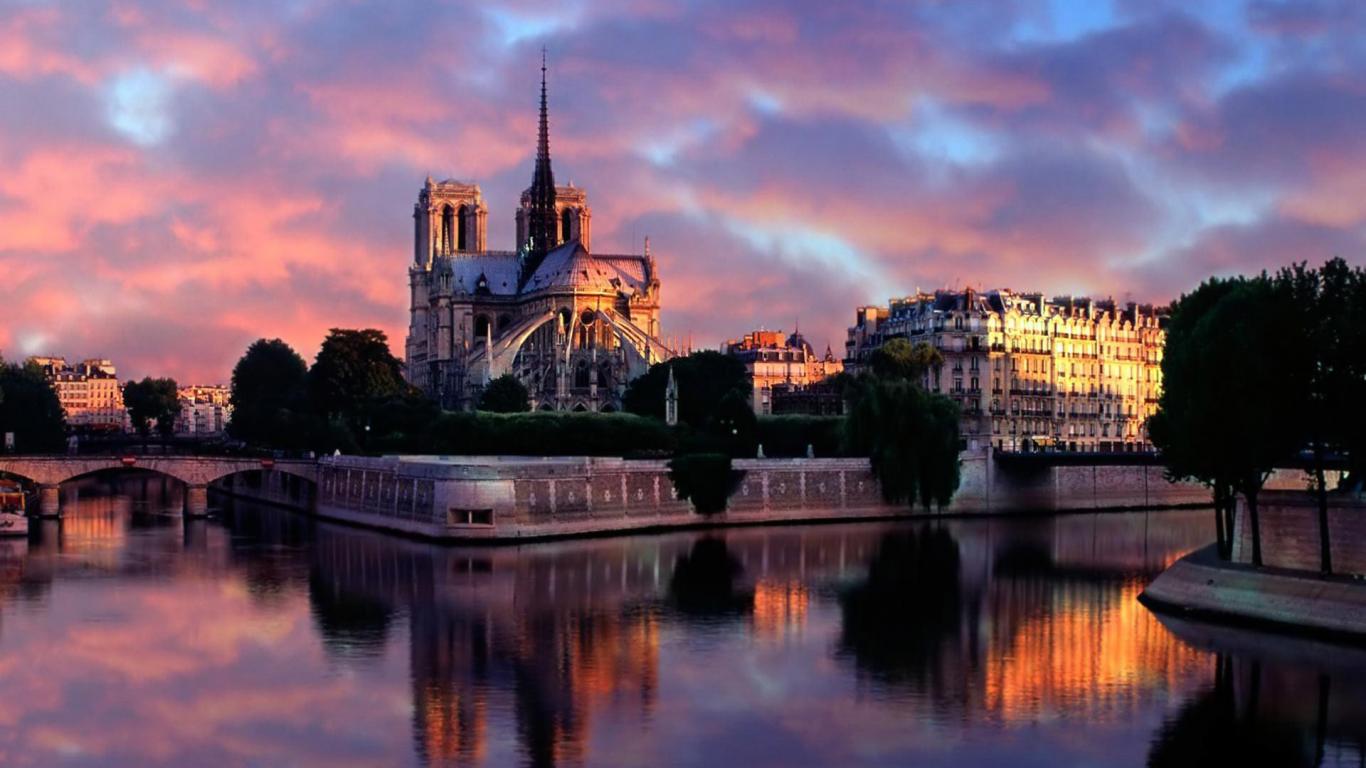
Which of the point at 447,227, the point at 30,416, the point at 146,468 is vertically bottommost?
the point at 146,468

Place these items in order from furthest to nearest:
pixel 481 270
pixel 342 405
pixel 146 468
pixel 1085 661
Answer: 1. pixel 481 270
2. pixel 342 405
3. pixel 146 468
4. pixel 1085 661

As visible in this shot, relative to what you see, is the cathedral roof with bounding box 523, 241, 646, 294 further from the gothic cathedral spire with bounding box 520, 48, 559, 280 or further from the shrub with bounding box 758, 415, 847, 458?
the shrub with bounding box 758, 415, 847, 458

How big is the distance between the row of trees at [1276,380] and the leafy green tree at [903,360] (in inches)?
2119

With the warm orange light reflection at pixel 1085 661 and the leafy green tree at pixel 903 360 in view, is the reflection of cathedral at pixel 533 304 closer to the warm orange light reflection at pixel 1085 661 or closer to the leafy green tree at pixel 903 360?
the leafy green tree at pixel 903 360

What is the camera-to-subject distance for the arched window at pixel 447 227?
477ft

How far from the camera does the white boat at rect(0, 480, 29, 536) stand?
63906 mm

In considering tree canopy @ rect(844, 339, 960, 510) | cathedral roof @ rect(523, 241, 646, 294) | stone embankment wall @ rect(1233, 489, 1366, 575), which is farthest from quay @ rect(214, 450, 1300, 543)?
cathedral roof @ rect(523, 241, 646, 294)

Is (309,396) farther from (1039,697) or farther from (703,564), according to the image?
(1039,697)

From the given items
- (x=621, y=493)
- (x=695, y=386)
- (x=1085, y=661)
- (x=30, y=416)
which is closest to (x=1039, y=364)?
(x=695, y=386)

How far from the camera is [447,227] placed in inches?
5743

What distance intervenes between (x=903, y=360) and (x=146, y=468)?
41343 millimetres

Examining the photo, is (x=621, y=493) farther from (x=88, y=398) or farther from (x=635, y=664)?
(x=88, y=398)

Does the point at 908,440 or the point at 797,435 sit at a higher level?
the point at 797,435

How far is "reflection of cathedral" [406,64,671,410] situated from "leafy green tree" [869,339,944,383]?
21.2 metres
